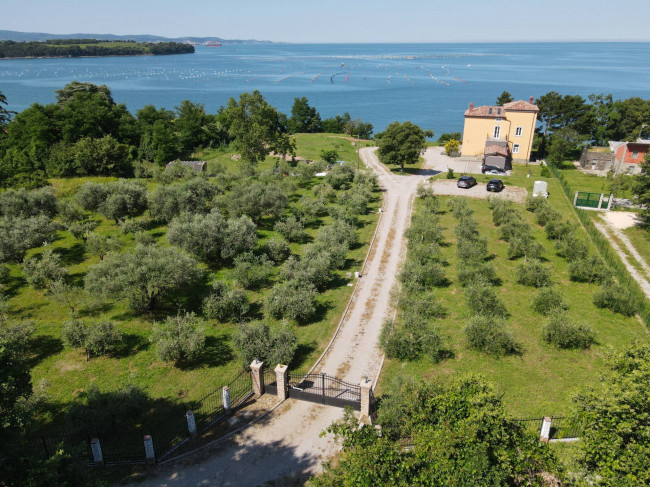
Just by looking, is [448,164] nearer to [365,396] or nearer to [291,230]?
[291,230]

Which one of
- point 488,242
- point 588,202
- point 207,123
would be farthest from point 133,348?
point 207,123

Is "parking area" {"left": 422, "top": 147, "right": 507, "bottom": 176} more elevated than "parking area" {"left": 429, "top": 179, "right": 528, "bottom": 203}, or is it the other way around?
"parking area" {"left": 422, "top": 147, "right": 507, "bottom": 176}

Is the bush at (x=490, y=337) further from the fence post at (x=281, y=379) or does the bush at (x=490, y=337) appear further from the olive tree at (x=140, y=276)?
the olive tree at (x=140, y=276)

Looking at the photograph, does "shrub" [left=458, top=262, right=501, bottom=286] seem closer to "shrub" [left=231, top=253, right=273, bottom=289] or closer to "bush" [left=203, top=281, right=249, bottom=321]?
"shrub" [left=231, top=253, right=273, bottom=289]

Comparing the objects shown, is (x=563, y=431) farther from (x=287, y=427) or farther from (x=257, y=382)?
(x=257, y=382)

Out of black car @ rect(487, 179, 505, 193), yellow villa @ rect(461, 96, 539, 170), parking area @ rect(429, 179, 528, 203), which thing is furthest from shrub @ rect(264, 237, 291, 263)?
yellow villa @ rect(461, 96, 539, 170)

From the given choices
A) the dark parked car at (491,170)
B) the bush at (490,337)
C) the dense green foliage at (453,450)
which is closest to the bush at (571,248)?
the bush at (490,337)
